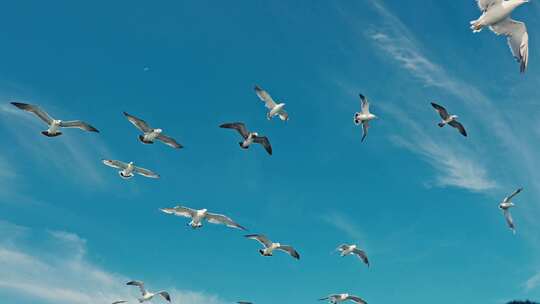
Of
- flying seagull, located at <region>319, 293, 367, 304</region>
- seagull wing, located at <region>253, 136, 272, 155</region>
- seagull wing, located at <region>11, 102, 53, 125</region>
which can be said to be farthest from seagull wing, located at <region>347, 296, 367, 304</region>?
seagull wing, located at <region>11, 102, 53, 125</region>

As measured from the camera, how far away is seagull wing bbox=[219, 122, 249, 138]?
5359cm

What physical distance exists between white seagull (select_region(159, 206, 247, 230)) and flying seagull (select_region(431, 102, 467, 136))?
2019cm

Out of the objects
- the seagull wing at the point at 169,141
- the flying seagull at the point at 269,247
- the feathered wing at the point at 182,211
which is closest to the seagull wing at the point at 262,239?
the flying seagull at the point at 269,247

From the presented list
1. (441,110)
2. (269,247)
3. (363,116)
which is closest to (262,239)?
(269,247)

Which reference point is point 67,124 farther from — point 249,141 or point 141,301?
point 141,301

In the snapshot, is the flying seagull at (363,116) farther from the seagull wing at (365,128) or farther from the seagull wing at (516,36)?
the seagull wing at (516,36)

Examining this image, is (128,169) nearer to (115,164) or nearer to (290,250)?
(115,164)

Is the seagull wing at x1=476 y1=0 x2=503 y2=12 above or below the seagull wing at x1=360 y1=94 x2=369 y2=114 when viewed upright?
below

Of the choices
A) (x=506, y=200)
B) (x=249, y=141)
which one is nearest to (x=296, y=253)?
(x=249, y=141)

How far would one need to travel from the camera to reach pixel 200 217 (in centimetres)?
5684

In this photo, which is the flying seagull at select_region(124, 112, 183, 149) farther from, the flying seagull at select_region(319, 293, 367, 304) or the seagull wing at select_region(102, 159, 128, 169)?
Answer: the flying seagull at select_region(319, 293, 367, 304)

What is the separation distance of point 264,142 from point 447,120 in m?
16.6

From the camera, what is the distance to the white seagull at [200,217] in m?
56.2

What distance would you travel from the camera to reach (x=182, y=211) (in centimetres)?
5647
